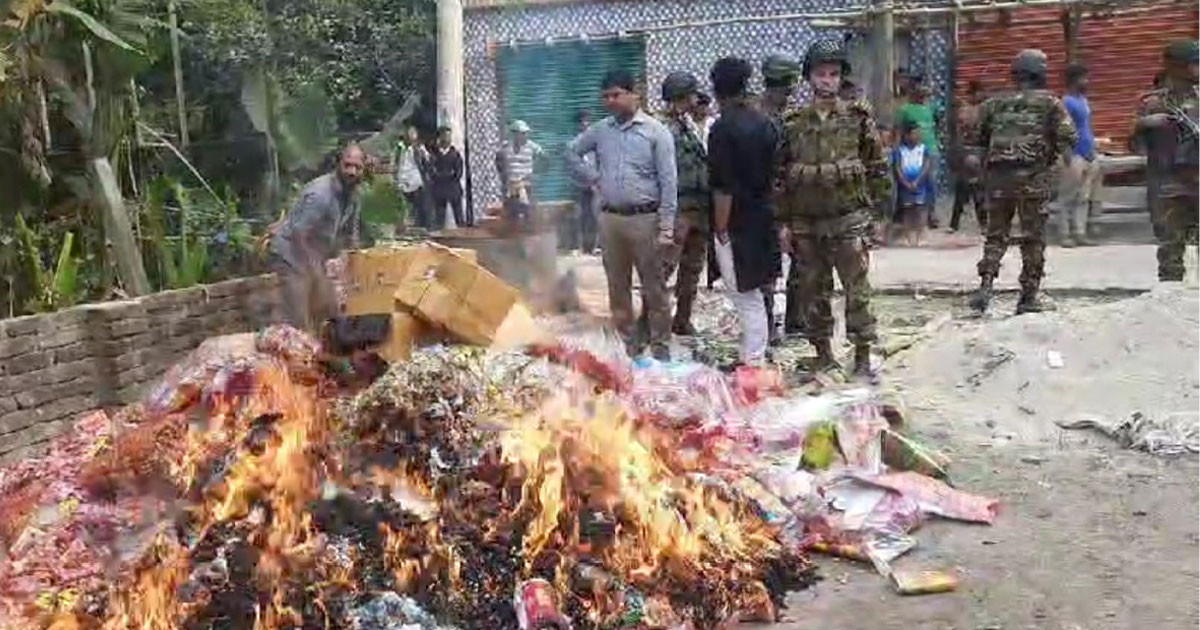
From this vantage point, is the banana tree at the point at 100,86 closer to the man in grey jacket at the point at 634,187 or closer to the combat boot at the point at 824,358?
the man in grey jacket at the point at 634,187

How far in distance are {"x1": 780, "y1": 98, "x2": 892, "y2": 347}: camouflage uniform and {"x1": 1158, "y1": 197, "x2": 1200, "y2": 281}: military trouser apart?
9.93 feet

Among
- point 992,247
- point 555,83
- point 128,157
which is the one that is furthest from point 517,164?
point 992,247

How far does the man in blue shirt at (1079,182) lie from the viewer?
1402cm

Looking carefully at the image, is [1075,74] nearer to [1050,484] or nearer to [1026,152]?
[1026,152]

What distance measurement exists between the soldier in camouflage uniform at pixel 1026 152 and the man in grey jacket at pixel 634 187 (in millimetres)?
2494

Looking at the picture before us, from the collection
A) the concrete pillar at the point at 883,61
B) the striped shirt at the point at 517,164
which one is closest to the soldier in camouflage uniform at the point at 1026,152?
→ the concrete pillar at the point at 883,61

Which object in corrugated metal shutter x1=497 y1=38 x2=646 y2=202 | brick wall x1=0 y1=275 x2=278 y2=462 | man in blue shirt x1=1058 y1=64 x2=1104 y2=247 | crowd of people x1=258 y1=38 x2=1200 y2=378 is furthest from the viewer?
corrugated metal shutter x1=497 y1=38 x2=646 y2=202

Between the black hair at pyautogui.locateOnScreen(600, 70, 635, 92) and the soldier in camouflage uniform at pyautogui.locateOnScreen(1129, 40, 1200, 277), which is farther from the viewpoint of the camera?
the soldier in camouflage uniform at pyautogui.locateOnScreen(1129, 40, 1200, 277)

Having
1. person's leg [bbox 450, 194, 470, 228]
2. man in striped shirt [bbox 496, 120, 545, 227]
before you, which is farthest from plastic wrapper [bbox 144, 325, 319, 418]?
person's leg [bbox 450, 194, 470, 228]

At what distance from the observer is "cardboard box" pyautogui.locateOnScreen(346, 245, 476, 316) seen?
6.70m

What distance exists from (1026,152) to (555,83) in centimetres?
1168

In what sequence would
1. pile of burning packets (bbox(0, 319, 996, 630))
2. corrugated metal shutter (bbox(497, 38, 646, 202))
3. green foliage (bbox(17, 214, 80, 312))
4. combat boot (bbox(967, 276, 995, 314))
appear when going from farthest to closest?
1. corrugated metal shutter (bbox(497, 38, 646, 202))
2. combat boot (bbox(967, 276, 995, 314))
3. green foliage (bbox(17, 214, 80, 312))
4. pile of burning packets (bbox(0, 319, 996, 630))

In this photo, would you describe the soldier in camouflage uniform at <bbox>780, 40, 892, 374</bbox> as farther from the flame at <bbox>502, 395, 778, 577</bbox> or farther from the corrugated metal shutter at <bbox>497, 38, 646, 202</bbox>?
the corrugated metal shutter at <bbox>497, 38, 646, 202</bbox>

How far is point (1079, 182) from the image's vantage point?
14391mm
